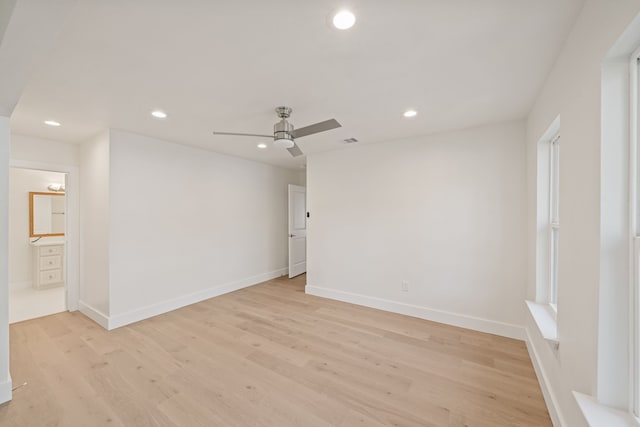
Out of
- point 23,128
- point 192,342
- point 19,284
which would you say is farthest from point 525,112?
point 19,284

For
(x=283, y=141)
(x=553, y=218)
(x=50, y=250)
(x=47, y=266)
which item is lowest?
(x=47, y=266)

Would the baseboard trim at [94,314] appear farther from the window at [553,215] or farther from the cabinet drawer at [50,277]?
the window at [553,215]

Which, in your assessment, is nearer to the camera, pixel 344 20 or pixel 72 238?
pixel 344 20

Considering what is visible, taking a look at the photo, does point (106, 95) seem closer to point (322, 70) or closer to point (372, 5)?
point (322, 70)

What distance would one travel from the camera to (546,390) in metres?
1.82

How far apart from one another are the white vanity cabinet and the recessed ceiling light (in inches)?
245

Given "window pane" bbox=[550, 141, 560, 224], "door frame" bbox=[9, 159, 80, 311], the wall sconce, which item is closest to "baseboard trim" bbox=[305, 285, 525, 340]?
"window pane" bbox=[550, 141, 560, 224]

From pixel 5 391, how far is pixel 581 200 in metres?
3.93

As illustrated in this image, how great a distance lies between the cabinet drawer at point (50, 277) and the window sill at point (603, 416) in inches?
276

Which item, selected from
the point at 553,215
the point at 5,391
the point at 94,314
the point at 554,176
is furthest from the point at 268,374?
the point at 554,176

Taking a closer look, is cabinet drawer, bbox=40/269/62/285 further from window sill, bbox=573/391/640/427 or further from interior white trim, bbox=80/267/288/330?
window sill, bbox=573/391/640/427

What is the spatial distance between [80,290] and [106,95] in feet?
9.80

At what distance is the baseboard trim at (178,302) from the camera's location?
3103mm

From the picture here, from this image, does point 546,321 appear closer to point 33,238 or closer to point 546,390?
point 546,390
